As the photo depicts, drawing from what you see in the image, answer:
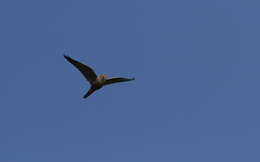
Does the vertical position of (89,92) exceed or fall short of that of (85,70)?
it falls short

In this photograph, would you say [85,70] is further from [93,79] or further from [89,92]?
[89,92]

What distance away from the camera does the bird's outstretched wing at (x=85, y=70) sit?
53.3m

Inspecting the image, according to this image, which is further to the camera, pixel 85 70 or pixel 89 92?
pixel 89 92

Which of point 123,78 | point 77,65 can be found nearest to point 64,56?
point 77,65

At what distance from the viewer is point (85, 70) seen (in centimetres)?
5428

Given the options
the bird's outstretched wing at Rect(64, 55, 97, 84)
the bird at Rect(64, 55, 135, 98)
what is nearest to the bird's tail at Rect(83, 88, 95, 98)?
the bird at Rect(64, 55, 135, 98)

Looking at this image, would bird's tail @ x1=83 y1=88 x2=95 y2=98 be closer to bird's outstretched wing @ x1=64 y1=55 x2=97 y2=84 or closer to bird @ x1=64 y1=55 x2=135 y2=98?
bird @ x1=64 y1=55 x2=135 y2=98

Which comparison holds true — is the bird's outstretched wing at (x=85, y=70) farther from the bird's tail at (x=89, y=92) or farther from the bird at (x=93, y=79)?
the bird's tail at (x=89, y=92)

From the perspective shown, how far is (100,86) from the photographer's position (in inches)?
2186

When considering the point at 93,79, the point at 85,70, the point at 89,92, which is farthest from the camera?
the point at 89,92

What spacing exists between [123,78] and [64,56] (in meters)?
5.90

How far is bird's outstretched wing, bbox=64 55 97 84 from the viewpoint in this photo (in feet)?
175

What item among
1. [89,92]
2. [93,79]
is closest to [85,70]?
[93,79]

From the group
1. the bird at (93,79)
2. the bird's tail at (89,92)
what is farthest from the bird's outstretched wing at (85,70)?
the bird's tail at (89,92)
